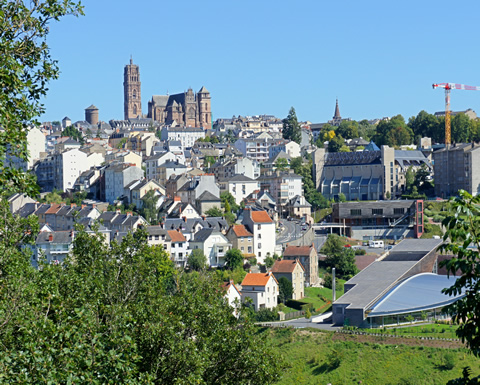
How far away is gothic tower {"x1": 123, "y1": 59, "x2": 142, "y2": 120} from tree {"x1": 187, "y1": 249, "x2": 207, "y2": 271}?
125 m

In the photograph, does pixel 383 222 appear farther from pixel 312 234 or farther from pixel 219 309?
pixel 219 309

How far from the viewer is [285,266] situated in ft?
199

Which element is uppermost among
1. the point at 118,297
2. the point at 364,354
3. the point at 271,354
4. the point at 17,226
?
the point at 17,226

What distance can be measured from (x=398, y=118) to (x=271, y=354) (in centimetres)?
10553

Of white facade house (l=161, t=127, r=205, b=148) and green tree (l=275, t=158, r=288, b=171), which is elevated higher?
white facade house (l=161, t=127, r=205, b=148)

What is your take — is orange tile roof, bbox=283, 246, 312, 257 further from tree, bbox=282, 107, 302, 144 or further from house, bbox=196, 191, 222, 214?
tree, bbox=282, 107, 302, 144

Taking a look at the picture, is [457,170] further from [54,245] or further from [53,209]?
[54,245]

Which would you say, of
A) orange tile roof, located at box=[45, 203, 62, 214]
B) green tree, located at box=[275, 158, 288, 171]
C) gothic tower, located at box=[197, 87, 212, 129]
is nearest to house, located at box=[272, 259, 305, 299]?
orange tile roof, located at box=[45, 203, 62, 214]

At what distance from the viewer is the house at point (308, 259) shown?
63.5 meters

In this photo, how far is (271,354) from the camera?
20.8 meters

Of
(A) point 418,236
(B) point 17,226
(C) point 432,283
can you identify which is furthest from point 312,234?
(B) point 17,226

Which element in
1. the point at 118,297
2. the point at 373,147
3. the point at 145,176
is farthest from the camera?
the point at 373,147

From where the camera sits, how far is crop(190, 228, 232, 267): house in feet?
214

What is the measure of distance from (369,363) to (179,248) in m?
25.3
